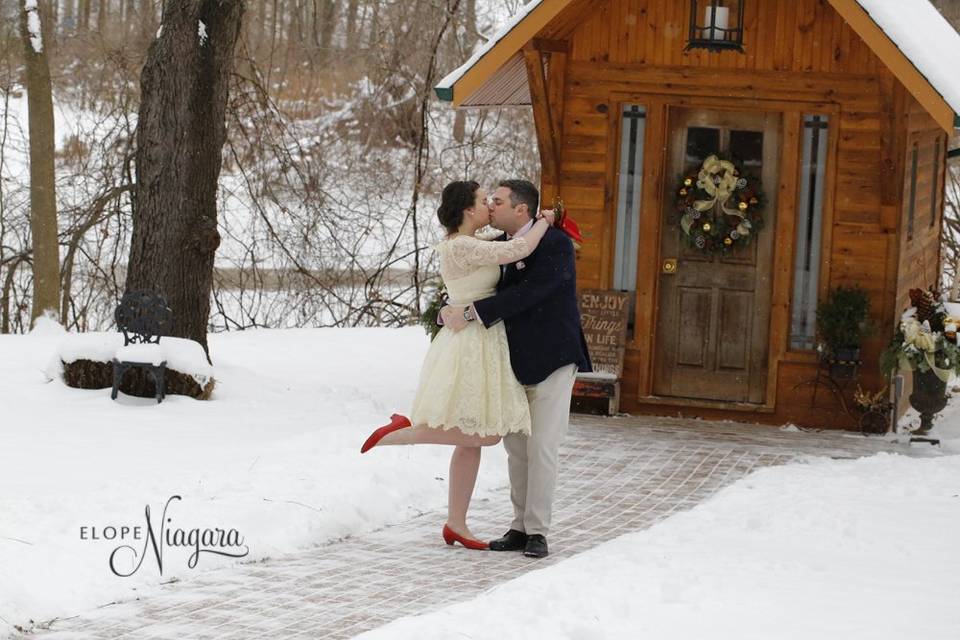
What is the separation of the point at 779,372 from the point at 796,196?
149 centimetres

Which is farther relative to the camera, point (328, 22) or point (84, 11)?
point (328, 22)

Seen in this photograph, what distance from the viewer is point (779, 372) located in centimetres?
1195

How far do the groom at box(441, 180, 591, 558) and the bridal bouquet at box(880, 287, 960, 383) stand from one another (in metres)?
4.92

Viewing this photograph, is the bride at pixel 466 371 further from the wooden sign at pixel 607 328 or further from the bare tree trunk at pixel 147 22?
the bare tree trunk at pixel 147 22

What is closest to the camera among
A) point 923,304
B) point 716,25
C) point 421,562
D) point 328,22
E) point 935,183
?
point 421,562

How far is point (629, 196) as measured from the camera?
39.7ft

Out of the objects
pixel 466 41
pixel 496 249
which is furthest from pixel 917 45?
pixel 466 41

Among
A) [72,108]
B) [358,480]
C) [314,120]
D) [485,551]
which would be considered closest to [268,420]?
[358,480]

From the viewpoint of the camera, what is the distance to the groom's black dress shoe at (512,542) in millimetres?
7250

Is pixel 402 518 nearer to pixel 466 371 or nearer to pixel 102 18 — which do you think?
pixel 466 371

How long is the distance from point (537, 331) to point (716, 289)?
525cm

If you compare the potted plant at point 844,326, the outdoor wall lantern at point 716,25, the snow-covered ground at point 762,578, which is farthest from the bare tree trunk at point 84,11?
the snow-covered ground at point 762,578

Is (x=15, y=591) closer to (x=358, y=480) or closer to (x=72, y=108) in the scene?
(x=358, y=480)

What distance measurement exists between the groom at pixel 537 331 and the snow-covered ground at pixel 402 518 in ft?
1.41
